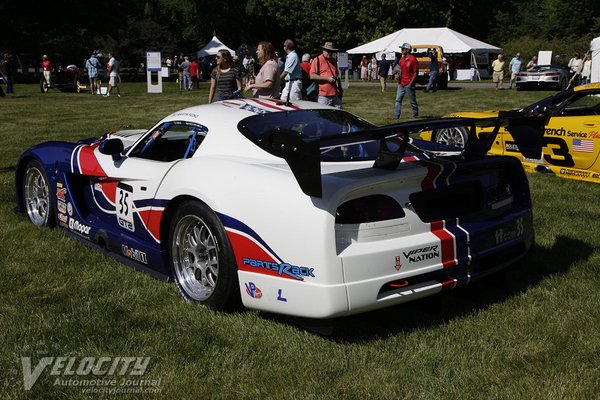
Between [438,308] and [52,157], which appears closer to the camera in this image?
[438,308]

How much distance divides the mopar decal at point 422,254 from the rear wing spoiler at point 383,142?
1.59 ft

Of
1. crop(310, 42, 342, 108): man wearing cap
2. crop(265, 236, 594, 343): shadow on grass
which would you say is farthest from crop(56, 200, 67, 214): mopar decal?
crop(310, 42, 342, 108): man wearing cap

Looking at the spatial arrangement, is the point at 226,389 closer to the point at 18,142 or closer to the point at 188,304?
the point at 188,304

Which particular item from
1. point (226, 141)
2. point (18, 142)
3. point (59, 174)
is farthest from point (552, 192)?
point (18, 142)

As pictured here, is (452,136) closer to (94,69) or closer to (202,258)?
(202,258)

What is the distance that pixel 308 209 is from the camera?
10.8 ft

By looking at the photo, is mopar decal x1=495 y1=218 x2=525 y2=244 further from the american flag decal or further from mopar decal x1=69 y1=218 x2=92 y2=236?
the american flag decal

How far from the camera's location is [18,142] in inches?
470

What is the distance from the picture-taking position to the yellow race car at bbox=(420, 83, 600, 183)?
7.80 m

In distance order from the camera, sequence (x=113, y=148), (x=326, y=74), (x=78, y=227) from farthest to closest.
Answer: (x=326, y=74) → (x=78, y=227) → (x=113, y=148)

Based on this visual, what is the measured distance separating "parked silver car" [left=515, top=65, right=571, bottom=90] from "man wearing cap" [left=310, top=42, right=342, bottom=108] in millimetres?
19210

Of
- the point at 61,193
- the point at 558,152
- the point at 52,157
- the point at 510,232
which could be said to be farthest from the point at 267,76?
the point at 510,232

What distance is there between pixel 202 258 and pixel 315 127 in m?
1.16

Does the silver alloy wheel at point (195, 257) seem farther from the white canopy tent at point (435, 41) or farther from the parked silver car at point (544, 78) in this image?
the white canopy tent at point (435, 41)
